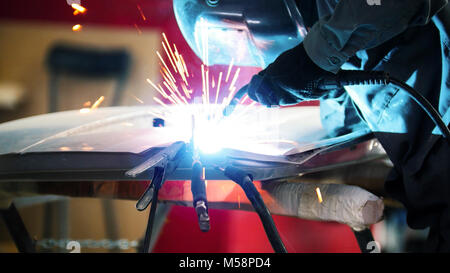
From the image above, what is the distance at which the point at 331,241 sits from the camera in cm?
124

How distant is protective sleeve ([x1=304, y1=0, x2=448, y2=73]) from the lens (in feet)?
1.77

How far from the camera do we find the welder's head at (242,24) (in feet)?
2.42

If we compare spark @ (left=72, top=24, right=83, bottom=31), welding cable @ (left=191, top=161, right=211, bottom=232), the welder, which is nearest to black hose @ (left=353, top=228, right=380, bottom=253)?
the welder

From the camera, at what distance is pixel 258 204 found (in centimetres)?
54

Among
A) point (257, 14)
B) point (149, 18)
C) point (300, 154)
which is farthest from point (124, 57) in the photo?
point (300, 154)

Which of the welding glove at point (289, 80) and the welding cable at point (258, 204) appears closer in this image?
the welding cable at point (258, 204)

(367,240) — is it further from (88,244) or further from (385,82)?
(88,244)

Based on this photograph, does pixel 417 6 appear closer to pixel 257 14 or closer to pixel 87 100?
pixel 257 14

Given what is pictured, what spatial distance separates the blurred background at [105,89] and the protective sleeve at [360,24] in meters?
0.41

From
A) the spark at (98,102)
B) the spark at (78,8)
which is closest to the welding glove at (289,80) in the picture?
the spark at (78,8)

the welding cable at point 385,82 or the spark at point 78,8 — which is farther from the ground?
the spark at point 78,8

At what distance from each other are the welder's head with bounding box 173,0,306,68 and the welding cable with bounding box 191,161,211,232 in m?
0.31

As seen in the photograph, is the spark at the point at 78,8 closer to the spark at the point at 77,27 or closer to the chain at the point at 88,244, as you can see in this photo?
the spark at the point at 77,27

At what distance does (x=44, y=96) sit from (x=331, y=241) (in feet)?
3.29
